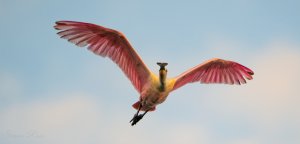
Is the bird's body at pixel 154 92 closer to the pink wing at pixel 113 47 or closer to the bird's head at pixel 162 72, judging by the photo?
the bird's head at pixel 162 72

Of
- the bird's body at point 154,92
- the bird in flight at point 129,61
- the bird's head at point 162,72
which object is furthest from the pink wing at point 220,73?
the bird's head at point 162,72

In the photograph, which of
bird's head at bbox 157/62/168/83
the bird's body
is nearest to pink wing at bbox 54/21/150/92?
the bird's body

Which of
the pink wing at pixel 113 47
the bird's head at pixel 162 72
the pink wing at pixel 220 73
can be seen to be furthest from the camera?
the pink wing at pixel 220 73

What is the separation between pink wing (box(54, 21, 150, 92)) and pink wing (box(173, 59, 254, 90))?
163 cm

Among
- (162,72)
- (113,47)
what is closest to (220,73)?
(162,72)

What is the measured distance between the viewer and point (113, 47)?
14906 mm

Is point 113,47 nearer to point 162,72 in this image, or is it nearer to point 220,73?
point 162,72

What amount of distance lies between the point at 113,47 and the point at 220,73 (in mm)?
3391

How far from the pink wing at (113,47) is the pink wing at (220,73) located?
5.35 feet

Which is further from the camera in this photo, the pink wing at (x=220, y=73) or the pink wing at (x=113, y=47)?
the pink wing at (x=220, y=73)

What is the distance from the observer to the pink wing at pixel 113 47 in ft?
47.3

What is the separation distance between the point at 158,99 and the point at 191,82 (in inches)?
77.7

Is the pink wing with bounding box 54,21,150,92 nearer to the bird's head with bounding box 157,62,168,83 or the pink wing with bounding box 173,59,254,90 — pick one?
the bird's head with bounding box 157,62,168,83
